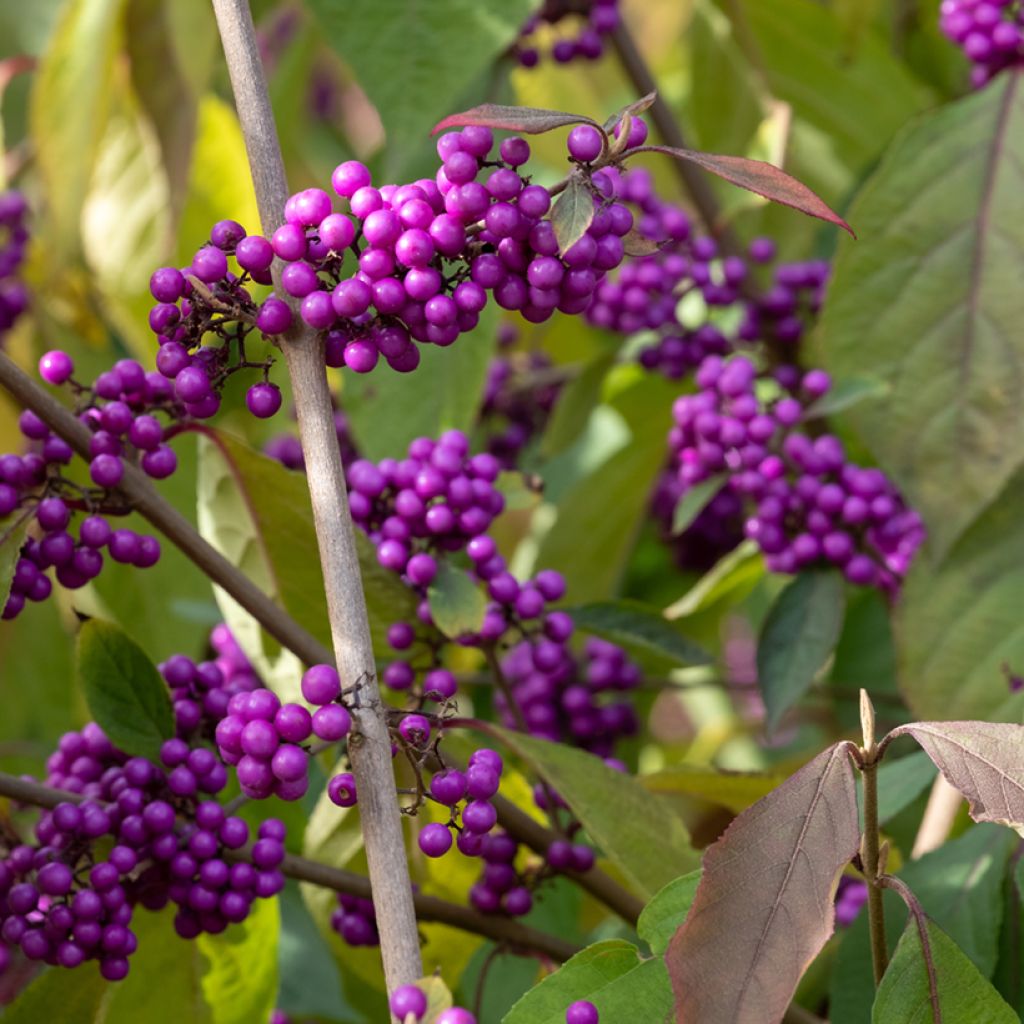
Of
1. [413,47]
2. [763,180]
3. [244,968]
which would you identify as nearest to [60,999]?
[244,968]

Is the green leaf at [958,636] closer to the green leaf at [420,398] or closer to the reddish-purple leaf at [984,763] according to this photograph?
the green leaf at [420,398]

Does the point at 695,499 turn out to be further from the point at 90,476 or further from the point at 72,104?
the point at 72,104

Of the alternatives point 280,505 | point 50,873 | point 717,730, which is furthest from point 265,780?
point 717,730

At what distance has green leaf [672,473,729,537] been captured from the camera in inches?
47.8

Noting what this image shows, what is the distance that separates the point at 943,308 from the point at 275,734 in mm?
780

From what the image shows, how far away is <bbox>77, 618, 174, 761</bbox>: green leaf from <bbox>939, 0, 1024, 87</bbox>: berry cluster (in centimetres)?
→ 87

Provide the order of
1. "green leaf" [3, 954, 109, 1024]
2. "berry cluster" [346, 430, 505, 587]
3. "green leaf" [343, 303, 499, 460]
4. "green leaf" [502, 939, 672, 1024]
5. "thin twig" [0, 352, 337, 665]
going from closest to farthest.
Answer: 1. "green leaf" [502, 939, 672, 1024]
2. "thin twig" [0, 352, 337, 665]
3. "green leaf" [3, 954, 109, 1024]
4. "berry cluster" [346, 430, 505, 587]
5. "green leaf" [343, 303, 499, 460]

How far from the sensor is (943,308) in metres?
1.28

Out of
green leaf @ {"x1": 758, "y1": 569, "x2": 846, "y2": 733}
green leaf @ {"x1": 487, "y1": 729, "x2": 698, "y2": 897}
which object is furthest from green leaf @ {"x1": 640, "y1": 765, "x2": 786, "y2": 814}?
green leaf @ {"x1": 487, "y1": 729, "x2": 698, "y2": 897}

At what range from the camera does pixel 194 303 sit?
71 centimetres

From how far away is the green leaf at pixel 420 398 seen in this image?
1313 mm

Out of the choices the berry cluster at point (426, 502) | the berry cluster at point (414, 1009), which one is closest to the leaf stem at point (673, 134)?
the berry cluster at point (426, 502)

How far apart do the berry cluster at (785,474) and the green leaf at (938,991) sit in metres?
0.56

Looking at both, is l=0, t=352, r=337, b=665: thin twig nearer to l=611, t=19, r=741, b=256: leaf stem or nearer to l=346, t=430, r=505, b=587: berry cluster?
l=346, t=430, r=505, b=587: berry cluster
